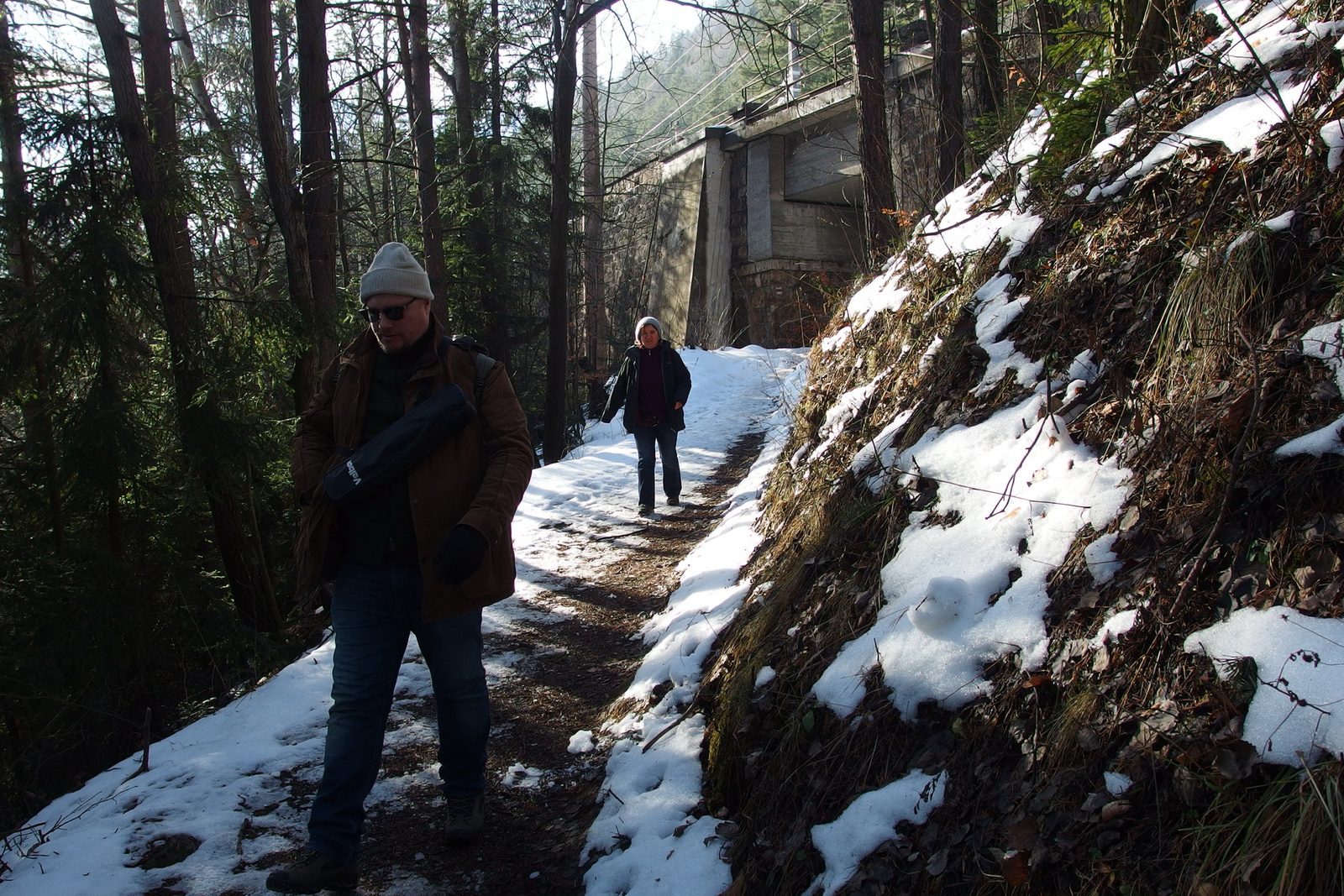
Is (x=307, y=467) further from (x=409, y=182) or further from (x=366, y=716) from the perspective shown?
(x=409, y=182)

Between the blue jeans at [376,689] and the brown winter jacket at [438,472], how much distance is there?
5.0 inches

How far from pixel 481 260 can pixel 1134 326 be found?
1520cm

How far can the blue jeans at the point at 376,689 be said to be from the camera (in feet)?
9.43

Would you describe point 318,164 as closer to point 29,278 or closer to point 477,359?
point 29,278

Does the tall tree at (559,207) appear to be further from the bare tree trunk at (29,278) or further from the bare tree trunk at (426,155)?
the bare tree trunk at (29,278)

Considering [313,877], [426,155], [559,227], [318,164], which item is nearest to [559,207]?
[559,227]

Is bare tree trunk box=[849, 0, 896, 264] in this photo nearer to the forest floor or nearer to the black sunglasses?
the forest floor

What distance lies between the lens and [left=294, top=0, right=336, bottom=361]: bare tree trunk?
8.38m

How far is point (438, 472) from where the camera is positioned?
3.03m

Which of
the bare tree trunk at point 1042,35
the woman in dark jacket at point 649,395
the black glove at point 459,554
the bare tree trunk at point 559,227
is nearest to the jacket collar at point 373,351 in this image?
the black glove at point 459,554

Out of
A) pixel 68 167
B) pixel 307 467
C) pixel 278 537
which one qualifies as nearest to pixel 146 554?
pixel 278 537

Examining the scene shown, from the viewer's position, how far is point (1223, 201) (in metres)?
3.09

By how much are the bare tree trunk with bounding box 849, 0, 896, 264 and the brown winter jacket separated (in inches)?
252

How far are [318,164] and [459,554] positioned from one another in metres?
7.02
